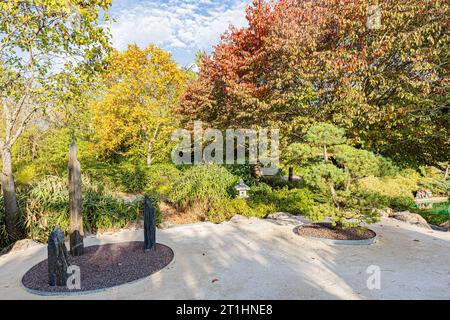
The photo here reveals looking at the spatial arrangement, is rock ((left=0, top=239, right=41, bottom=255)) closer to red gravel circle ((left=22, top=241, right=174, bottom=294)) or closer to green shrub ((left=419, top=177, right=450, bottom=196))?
red gravel circle ((left=22, top=241, right=174, bottom=294))

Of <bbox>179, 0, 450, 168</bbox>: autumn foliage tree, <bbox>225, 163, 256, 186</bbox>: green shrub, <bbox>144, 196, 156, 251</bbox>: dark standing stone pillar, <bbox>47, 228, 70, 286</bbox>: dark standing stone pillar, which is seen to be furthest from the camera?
<bbox>225, 163, 256, 186</bbox>: green shrub

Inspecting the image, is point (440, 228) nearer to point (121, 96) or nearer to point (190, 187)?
point (190, 187)

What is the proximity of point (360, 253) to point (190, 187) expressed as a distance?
5.20 m

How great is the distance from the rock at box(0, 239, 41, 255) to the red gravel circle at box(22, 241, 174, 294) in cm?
135

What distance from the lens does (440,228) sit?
6.72 m

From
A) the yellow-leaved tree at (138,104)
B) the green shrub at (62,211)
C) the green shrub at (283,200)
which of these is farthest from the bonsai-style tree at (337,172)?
the yellow-leaved tree at (138,104)

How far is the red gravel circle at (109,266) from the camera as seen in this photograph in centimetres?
378

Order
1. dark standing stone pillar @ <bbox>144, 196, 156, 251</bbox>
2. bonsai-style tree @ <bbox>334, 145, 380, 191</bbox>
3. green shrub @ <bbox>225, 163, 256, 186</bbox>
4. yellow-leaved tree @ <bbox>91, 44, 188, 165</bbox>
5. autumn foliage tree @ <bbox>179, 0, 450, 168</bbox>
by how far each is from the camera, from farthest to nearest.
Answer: yellow-leaved tree @ <bbox>91, 44, 188, 165</bbox> → green shrub @ <bbox>225, 163, 256, 186</bbox> → autumn foliage tree @ <bbox>179, 0, 450, 168</bbox> → bonsai-style tree @ <bbox>334, 145, 380, 191</bbox> → dark standing stone pillar @ <bbox>144, 196, 156, 251</bbox>

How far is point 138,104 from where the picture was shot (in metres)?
12.9

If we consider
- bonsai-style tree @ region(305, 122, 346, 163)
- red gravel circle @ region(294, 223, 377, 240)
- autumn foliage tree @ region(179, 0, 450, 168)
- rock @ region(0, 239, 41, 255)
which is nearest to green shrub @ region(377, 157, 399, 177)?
bonsai-style tree @ region(305, 122, 346, 163)

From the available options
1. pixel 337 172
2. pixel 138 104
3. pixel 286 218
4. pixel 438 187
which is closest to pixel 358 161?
pixel 337 172

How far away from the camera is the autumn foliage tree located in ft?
20.2

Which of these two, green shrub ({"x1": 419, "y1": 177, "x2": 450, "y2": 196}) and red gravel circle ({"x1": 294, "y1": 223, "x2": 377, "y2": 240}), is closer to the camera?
red gravel circle ({"x1": 294, "y1": 223, "x2": 377, "y2": 240})
